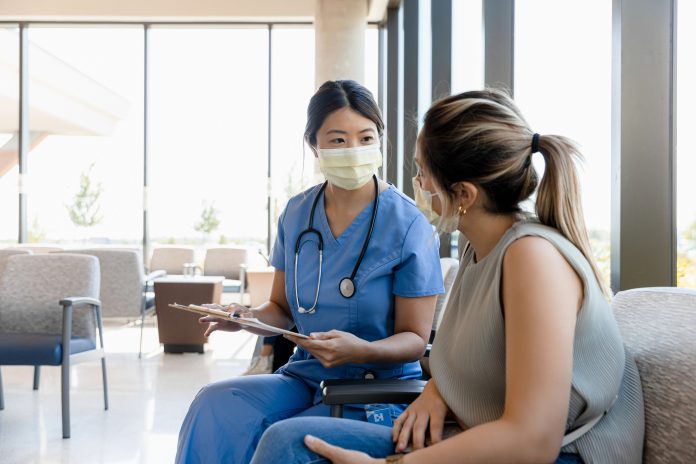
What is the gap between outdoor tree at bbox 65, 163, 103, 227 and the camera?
27.4 ft

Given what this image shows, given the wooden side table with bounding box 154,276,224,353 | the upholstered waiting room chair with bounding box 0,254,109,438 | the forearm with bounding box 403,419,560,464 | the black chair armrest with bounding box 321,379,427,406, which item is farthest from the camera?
the wooden side table with bounding box 154,276,224,353

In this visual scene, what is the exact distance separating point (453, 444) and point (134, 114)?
7.92 metres

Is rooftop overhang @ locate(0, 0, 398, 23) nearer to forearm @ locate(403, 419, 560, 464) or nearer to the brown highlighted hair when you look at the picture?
the brown highlighted hair

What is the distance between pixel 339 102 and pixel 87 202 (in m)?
7.08

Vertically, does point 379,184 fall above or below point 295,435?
above

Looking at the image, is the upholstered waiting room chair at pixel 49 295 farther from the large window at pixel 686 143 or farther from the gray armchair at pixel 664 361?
the gray armchair at pixel 664 361

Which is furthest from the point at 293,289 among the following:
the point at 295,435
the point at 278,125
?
the point at 278,125

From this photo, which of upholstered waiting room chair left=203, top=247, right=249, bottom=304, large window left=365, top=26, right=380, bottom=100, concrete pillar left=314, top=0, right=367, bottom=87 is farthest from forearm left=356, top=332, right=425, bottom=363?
large window left=365, top=26, right=380, bottom=100

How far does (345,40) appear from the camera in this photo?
630 centimetres

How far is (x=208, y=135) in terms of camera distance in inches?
331

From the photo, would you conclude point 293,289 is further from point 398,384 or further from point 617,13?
point 617,13

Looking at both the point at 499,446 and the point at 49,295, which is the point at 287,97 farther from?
the point at 499,446

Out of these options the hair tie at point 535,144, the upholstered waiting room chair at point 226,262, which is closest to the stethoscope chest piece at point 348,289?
the hair tie at point 535,144

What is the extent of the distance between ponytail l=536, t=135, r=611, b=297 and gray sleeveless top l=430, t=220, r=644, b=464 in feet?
0.11
